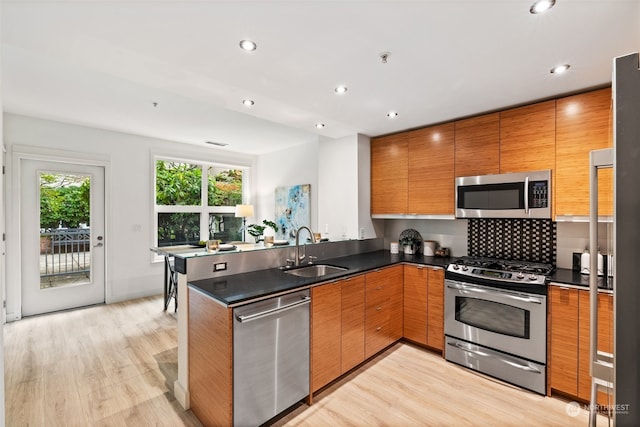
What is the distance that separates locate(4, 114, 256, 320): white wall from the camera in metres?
3.75

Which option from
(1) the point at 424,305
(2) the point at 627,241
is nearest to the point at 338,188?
(1) the point at 424,305

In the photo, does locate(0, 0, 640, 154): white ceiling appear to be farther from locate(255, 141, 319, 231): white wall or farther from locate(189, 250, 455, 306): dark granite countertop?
locate(255, 141, 319, 231): white wall

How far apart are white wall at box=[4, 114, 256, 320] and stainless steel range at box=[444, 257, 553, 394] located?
454 cm

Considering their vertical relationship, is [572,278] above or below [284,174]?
below

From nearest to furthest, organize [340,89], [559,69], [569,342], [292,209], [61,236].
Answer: [559,69] → [569,342] → [340,89] → [61,236] → [292,209]

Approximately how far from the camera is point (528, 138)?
2707mm

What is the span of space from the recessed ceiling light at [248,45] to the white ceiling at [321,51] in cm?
4

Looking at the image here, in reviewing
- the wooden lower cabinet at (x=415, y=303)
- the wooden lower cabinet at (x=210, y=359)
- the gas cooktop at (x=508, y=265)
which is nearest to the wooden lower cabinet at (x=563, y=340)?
the gas cooktop at (x=508, y=265)

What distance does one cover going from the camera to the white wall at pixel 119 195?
12.3ft

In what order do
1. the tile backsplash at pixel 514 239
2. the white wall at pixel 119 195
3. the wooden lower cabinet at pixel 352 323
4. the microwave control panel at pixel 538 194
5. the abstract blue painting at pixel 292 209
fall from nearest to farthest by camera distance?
the wooden lower cabinet at pixel 352 323 → the microwave control panel at pixel 538 194 → the tile backsplash at pixel 514 239 → the white wall at pixel 119 195 → the abstract blue painting at pixel 292 209

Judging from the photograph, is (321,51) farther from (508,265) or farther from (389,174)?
(508,265)

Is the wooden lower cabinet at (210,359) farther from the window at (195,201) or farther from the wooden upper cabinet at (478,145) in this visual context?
the window at (195,201)

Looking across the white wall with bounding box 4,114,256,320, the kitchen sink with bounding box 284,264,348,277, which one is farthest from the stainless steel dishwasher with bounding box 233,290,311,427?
the white wall with bounding box 4,114,256,320

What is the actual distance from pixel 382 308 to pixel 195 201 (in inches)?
166
